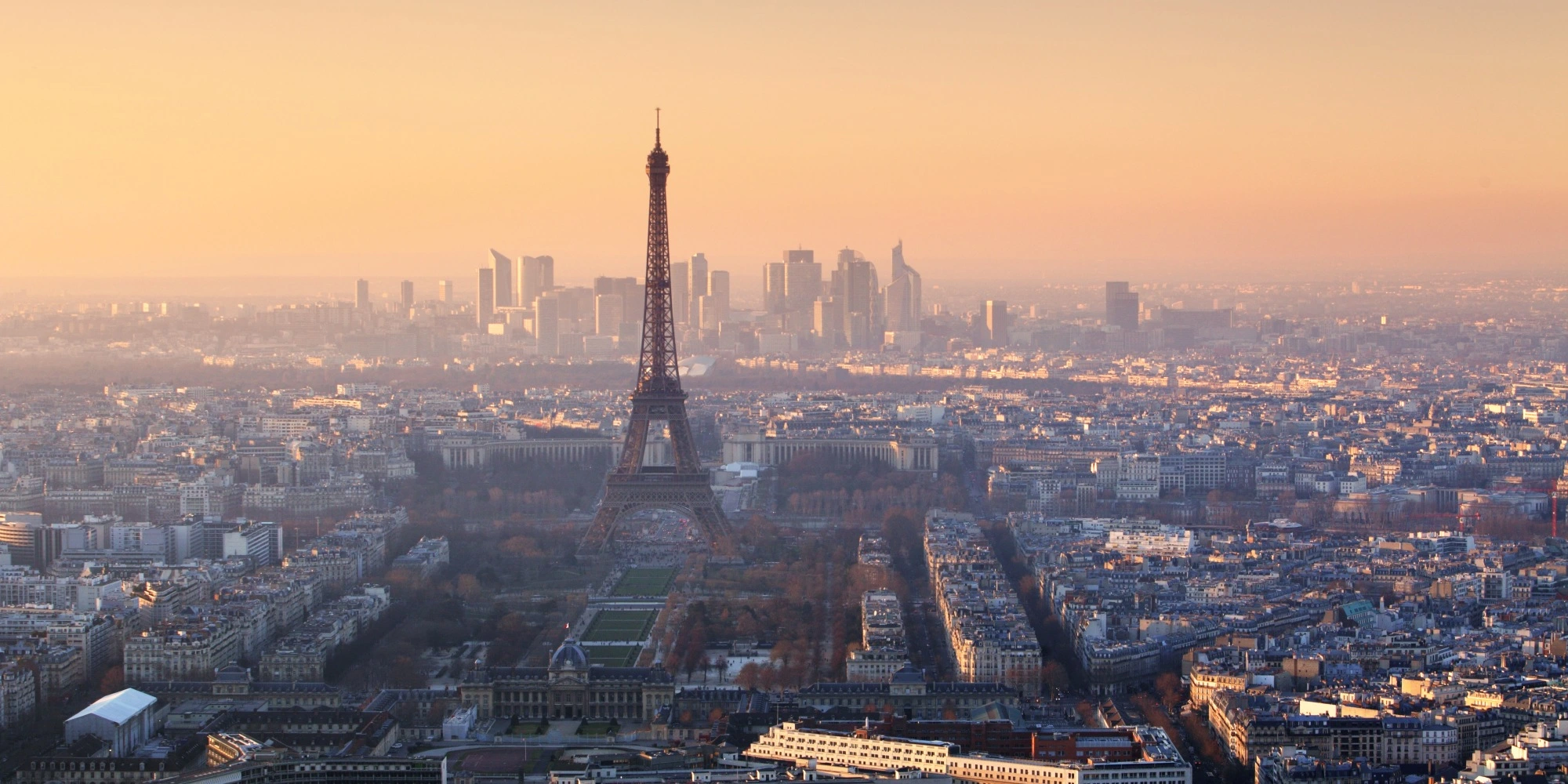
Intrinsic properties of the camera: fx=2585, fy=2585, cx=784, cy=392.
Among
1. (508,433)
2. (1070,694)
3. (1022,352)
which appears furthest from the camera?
(1022,352)

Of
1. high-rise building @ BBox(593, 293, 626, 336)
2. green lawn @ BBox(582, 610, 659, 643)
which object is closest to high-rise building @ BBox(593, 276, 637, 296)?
high-rise building @ BBox(593, 293, 626, 336)

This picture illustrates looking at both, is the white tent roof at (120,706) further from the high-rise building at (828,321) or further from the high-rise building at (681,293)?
the high-rise building at (681,293)

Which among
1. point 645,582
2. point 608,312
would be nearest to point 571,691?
point 645,582

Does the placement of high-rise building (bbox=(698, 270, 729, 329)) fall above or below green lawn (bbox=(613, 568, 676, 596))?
above

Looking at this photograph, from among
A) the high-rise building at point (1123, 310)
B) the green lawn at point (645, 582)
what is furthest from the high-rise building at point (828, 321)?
the green lawn at point (645, 582)

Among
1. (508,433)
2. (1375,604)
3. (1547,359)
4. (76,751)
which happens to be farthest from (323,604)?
(1547,359)

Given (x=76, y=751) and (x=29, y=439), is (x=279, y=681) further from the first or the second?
(x=29, y=439)

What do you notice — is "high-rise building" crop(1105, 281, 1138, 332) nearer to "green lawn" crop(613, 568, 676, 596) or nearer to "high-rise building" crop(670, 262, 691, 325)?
"high-rise building" crop(670, 262, 691, 325)
